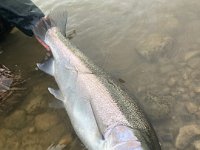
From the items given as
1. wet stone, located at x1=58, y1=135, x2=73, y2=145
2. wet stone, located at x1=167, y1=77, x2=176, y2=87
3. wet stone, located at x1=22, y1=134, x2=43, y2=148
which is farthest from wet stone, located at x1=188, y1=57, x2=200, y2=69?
wet stone, located at x1=22, y1=134, x2=43, y2=148

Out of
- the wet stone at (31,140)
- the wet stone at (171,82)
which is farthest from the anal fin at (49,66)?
the wet stone at (171,82)

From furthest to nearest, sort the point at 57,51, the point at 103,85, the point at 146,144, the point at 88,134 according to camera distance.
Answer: the point at 57,51 → the point at 103,85 → the point at 88,134 → the point at 146,144

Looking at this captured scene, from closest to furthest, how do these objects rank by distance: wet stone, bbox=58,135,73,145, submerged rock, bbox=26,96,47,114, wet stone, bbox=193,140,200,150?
wet stone, bbox=193,140,200,150, wet stone, bbox=58,135,73,145, submerged rock, bbox=26,96,47,114

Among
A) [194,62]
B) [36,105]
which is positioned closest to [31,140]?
[36,105]

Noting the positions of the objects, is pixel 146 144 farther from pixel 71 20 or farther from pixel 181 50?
pixel 71 20

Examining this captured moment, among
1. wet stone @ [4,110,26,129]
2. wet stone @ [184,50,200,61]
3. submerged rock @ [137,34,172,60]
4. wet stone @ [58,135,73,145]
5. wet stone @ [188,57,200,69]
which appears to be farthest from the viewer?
submerged rock @ [137,34,172,60]

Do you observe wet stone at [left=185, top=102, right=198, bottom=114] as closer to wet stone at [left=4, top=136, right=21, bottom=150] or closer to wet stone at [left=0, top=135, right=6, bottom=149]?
wet stone at [left=4, top=136, right=21, bottom=150]

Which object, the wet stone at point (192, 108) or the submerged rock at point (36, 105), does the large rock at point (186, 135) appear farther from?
the submerged rock at point (36, 105)

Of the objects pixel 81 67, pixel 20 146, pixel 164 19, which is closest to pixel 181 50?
pixel 164 19
